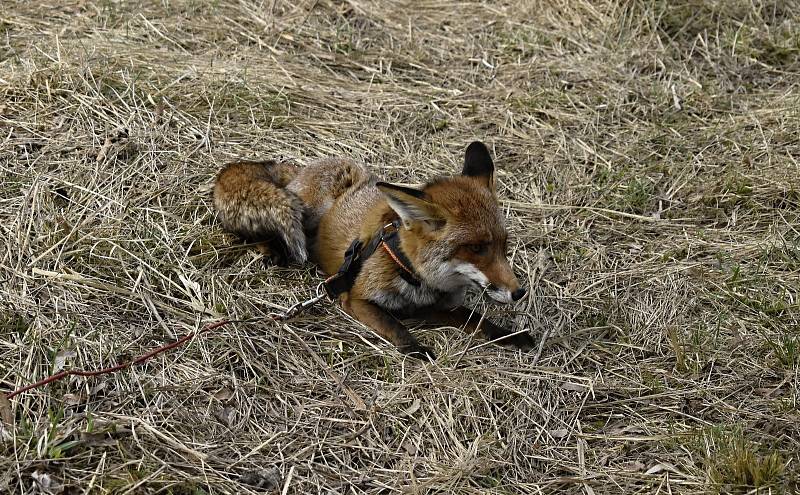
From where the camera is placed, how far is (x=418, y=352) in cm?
505

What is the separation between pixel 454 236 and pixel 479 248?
0.17 metres

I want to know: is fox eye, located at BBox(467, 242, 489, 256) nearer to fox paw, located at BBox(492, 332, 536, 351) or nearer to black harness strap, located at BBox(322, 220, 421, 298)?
black harness strap, located at BBox(322, 220, 421, 298)

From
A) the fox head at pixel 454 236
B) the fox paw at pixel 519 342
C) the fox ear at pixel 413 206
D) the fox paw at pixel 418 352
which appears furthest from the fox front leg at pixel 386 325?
the fox ear at pixel 413 206

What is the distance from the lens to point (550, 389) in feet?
16.1

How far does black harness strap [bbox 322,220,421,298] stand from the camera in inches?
209

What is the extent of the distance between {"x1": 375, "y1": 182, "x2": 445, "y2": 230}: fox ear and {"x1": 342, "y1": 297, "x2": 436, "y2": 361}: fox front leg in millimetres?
629

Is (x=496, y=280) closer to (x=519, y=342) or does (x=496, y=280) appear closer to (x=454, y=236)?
(x=454, y=236)

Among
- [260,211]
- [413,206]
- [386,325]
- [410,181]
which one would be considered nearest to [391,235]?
[413,206]

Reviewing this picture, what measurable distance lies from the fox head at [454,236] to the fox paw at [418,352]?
43 centimetres

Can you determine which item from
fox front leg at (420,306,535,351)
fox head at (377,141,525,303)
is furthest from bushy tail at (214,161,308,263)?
fox front leg at (420,306,535,351)

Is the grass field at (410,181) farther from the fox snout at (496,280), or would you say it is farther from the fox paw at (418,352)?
the fox snout at (496,280)

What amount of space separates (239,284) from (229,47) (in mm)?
3622

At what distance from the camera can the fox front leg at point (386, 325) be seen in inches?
200

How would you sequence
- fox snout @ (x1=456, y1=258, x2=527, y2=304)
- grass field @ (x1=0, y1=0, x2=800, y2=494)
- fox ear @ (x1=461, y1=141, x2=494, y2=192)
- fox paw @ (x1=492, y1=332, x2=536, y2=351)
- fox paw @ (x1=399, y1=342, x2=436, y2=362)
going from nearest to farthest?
grass field @ (x1=0, y1=0, x2=800, y2=494) < fox snout @ (x1=456, y1=258, x2=527, y2=304) < fox paw @ (x1=399, y1=342, x2=436, y2=362) < fox paw @ (x1=492, y1=332, x2=536, y2=351) < fox ear @ (x1=461, y1=141, x2=494, y2=192)
